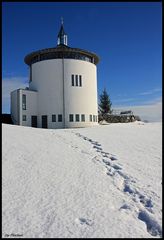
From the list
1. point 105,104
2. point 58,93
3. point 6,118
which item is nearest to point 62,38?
point 58,93

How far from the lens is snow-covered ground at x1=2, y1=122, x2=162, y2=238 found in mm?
4466

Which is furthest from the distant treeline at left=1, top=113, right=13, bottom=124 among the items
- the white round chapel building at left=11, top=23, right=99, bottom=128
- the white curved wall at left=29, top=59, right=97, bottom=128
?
the white curved wall at left=29, top=59, right=97, bottom=128

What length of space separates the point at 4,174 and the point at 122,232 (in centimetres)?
383

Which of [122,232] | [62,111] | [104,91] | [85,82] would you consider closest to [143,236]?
[122,232]

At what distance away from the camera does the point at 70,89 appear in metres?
28.9

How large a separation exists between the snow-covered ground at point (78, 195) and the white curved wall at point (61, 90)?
19282 mm

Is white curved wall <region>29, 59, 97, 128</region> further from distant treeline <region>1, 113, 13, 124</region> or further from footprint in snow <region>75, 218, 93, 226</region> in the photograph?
footprint in snow <region>75, 218, 93, 226</region>

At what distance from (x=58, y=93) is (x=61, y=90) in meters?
0.53

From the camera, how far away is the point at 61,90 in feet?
94.0

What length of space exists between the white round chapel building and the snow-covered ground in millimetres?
19244

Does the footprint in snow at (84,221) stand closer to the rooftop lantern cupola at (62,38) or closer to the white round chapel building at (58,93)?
the white round chapel building at (58,93)

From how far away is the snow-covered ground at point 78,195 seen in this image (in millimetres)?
4466

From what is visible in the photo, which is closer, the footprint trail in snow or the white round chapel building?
the footprint trail in snow

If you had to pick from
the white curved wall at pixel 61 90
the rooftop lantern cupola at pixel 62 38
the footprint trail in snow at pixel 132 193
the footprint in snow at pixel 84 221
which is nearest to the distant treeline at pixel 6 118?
the white curved wall at pixel 61 90
